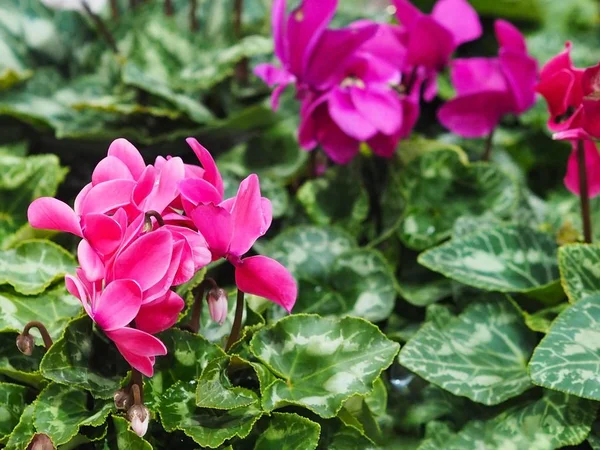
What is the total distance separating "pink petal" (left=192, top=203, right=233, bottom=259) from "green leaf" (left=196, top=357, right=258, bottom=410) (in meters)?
0.11

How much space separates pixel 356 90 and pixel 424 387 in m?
0.40

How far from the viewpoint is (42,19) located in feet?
4.48

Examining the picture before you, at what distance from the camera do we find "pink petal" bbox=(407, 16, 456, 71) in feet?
3.33

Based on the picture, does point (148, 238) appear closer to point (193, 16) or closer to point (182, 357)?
point (182, 357)

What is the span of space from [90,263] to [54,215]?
51 millimetres

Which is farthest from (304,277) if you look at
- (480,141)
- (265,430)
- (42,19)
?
(42,19)

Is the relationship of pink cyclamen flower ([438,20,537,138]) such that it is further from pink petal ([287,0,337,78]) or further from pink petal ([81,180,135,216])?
pink petal ([81,180,135,216])

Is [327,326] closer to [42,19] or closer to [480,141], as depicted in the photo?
[480,141]

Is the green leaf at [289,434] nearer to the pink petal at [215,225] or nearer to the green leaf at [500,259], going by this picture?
the pink petal at [215,225]

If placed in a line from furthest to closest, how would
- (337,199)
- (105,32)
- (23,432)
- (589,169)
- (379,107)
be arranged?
(105,32) < (337,199) < (379,107) < (589,169) < (23,432)

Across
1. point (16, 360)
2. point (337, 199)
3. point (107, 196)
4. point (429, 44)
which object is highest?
point (107, 196)

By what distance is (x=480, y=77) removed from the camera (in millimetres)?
1073

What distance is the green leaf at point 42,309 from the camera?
76cm

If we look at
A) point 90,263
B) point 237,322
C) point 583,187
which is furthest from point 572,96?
point 90,263
